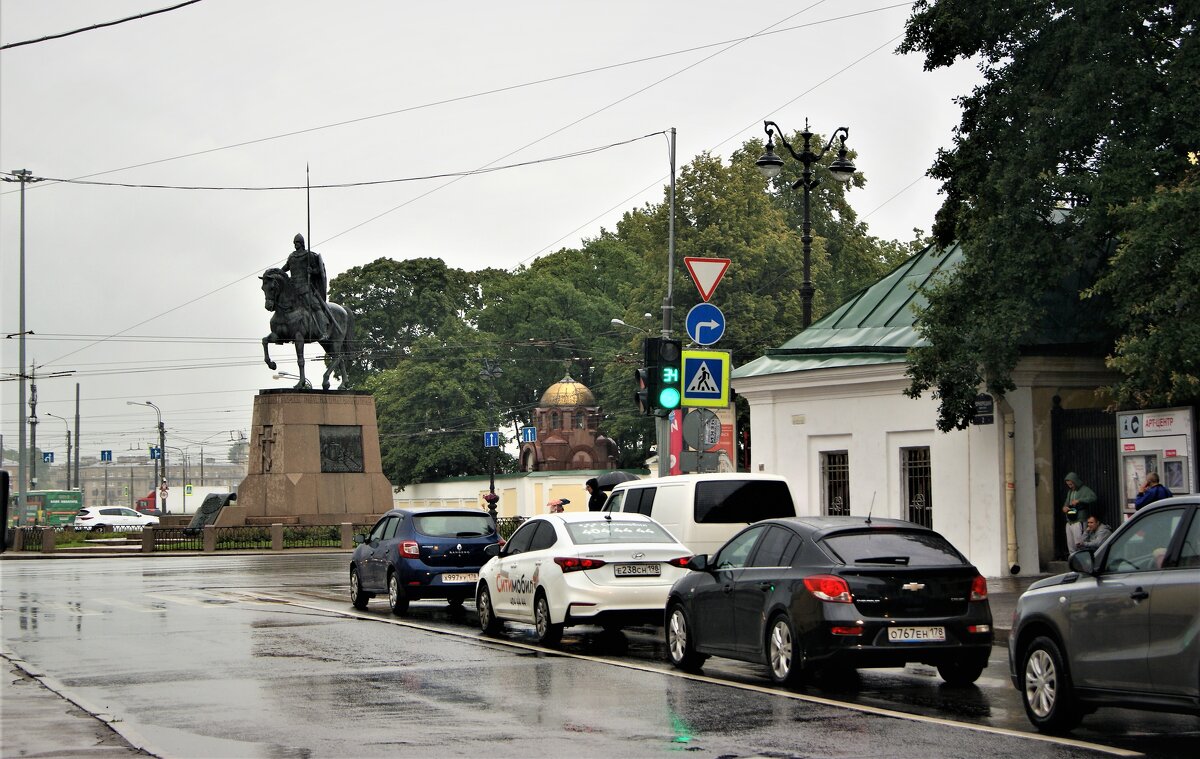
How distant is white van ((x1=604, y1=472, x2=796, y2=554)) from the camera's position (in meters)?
19.2

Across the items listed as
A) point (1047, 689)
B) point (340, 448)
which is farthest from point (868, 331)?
point (340, 448)

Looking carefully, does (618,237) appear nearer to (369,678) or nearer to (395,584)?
(395,584)

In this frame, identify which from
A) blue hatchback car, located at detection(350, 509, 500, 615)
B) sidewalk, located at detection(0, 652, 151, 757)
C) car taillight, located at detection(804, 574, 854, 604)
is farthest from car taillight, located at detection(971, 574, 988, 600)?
blue hatchback car, located at detection(350, 509, 500, 615)

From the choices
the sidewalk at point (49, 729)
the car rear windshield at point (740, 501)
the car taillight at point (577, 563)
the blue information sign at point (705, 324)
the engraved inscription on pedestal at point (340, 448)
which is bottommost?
the sidewalk at point (49, 729)

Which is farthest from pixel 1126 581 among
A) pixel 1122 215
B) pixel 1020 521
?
pixel 1020 521

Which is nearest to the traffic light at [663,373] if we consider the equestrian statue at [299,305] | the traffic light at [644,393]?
the traffic light at [644,393]

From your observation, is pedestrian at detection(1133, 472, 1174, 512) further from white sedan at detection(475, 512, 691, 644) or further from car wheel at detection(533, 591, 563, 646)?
car wheel at detection(533, 591, 563, 646)

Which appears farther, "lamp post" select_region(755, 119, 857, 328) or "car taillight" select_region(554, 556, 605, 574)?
"lamp post" select_region(755, 119, 857, 328)

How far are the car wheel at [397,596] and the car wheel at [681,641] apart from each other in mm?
7696

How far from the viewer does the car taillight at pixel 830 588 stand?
39.8 feet

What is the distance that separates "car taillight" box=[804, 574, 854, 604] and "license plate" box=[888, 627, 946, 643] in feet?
1.42

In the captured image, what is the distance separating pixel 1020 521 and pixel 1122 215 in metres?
6.52

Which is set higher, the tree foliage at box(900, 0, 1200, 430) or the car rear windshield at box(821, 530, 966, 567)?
the tree foliage at box(900, 0, 1200, 430)

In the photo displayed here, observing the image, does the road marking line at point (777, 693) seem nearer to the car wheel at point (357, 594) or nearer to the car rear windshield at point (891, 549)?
the car rear windshield at point (891, 549)
